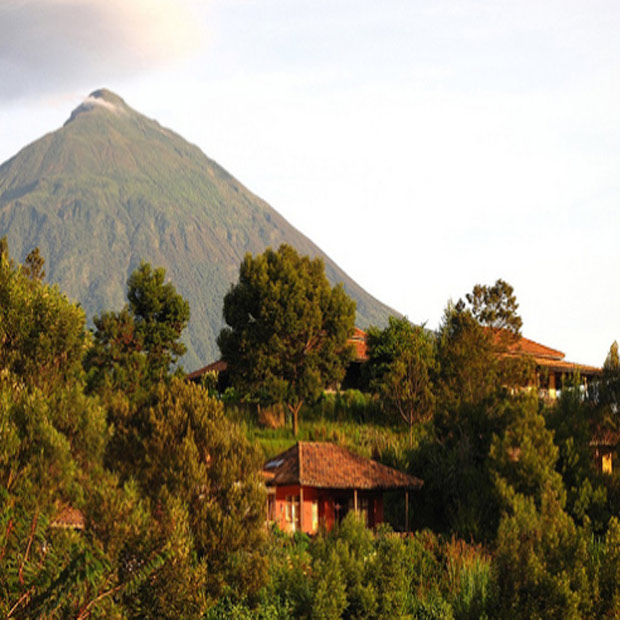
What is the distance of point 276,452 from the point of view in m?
49.0

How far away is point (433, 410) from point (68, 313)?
902 inches

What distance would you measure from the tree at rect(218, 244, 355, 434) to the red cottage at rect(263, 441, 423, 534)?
27.1 ft

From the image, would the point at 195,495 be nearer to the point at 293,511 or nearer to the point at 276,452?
the point at 293,511

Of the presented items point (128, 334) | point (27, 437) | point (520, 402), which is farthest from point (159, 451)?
point (128, 334)

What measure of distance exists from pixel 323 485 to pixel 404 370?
1253 centimetres

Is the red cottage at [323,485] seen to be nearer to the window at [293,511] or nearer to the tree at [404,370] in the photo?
the window at [293,511]

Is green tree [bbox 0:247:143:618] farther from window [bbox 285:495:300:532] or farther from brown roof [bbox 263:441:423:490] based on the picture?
window [bbox 285:495:300:532]

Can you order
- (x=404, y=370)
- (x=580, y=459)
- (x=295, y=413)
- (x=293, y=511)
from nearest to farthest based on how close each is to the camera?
(x=293, y=511) → (x=580, y=459) → (x=295, y=413) → (x=404, y=370)

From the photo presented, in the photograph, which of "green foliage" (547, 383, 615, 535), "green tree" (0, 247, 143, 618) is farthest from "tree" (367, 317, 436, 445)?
"green tree" (0, 247, 143, 618)

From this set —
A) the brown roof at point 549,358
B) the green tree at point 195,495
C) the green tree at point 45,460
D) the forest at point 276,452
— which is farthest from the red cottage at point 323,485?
the brown roof at point 549,358

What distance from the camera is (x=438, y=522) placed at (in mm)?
45469

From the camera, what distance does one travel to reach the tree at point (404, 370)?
54375 millimetres

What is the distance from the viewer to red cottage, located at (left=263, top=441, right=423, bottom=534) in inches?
1705

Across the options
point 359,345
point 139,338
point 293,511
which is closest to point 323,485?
point 293,511
